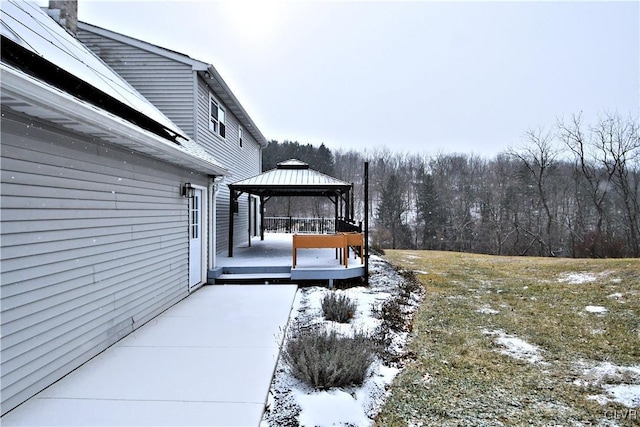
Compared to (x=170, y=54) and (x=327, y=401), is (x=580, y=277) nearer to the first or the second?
(x=327, y=401)

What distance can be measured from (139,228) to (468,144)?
59.5 m

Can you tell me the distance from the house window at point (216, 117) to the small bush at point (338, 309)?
6231 mm

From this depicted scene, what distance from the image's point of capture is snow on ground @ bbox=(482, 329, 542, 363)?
418 cm

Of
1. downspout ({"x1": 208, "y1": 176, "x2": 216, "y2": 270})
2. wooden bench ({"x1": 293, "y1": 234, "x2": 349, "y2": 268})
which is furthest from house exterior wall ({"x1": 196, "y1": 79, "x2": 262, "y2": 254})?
wooden bench ({"x1": 293, "y1": 234, "x2": 349, "y2": 268})

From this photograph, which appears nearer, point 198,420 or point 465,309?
point 198,420

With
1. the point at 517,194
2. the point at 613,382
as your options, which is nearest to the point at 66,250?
the point at 613,382

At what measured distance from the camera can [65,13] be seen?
26.2 feet

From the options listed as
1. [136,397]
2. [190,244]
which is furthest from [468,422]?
[190,244]

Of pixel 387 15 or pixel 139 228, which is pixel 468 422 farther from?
pixel 387 15

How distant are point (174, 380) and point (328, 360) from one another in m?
1.43

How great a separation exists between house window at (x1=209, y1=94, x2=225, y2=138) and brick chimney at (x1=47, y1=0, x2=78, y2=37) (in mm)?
3288

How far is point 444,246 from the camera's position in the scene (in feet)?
102

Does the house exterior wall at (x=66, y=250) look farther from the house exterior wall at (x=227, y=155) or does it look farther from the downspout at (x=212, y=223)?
the house exterior wall at (x=227, y=155)

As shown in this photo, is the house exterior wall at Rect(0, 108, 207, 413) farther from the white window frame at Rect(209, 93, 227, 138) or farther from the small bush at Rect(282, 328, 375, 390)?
the white window frame at Rect(209, 93, 227, 138)
